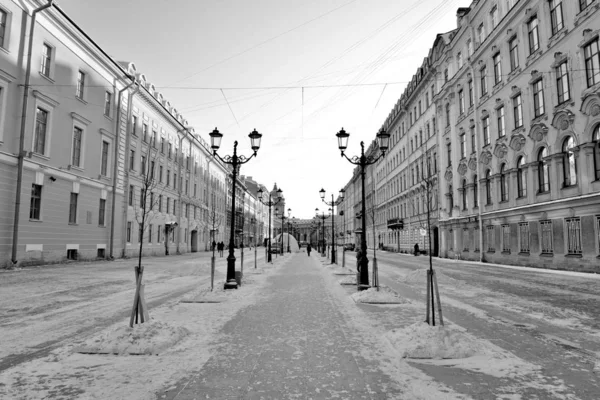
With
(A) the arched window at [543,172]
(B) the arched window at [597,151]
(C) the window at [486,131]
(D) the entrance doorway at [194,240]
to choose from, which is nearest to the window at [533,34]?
(A) the arched window at [543,172]

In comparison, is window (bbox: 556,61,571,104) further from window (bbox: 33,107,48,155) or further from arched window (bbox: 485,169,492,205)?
window (bbox: 33,107,48,155)

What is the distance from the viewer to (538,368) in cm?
466

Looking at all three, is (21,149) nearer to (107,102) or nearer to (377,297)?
(107,102)

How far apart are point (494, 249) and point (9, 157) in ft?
97.3

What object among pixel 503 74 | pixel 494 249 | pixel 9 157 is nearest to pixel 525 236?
pixel 494 249

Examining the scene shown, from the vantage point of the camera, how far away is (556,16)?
21.0 m

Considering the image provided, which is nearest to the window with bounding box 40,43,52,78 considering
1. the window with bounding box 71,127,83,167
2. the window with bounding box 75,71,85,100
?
the window with bounding box 75,71,85,100

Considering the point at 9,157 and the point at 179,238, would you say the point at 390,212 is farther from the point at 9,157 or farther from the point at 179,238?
the point at 9,157

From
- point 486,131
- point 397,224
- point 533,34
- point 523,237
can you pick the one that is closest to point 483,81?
point 486,131

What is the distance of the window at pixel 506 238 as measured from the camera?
25.6m

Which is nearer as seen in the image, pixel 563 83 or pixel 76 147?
pixel 563 83

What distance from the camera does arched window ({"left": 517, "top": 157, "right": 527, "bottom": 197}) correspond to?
78.7 ft

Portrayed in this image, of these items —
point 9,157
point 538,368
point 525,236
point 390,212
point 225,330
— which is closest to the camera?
point 538,368

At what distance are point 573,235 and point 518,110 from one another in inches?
364
